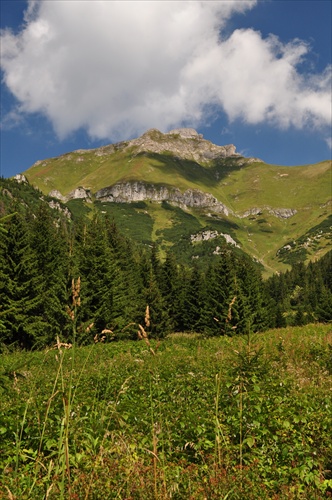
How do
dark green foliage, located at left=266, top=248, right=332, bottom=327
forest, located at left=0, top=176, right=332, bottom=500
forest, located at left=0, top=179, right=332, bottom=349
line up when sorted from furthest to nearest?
1. dark green foliage, located at left=266, top=248, right=332, bottom=327
2. forest, located at left=0, top=179, right=332, bottom=349
3. forest, located at left=0, top=176, right=332, bottom=500

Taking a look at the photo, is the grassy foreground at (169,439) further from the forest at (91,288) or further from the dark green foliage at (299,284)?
the dark green foliage at (299,284)

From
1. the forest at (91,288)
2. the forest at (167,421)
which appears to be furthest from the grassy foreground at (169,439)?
the forest at (91,288)

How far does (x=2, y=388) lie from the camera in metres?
5.45

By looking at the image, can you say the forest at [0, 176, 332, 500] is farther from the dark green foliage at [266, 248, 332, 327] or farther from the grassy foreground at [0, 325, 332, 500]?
the dark green foliage at [266, 248, 332, 327]

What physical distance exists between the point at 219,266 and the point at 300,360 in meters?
30.6

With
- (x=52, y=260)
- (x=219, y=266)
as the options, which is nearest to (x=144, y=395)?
(x=52, y=260)

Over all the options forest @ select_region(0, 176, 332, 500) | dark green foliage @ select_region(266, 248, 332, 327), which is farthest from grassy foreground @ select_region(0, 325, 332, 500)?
dark green foliage @ select_region(266, 248, 332, 327)

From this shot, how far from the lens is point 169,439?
16.0 feet

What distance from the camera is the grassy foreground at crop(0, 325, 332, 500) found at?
3209mm

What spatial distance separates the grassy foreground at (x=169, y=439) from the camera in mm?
3209

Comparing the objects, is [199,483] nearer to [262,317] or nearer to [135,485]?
[135,485]

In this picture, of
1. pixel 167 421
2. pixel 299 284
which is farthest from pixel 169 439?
pixel 299 284

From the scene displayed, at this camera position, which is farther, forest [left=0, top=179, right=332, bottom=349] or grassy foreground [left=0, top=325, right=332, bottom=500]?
forest [left=0, top=179, right=332, bottom=349]

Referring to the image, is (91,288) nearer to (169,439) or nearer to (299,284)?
(169,439)
